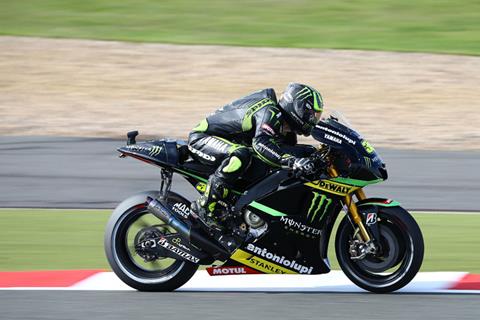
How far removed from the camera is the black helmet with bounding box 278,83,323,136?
7297 mm

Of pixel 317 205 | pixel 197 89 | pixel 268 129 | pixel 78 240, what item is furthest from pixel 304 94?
pixel 197 89

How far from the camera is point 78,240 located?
31.0ft

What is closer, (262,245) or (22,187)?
(262,245)

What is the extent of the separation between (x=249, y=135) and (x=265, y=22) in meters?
16.7

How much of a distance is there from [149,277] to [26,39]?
15.9m

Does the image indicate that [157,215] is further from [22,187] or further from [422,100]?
[422,100]

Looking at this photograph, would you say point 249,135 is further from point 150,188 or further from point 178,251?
point 150,188

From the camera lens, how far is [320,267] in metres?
7.37

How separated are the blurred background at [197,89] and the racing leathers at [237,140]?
1496 mm

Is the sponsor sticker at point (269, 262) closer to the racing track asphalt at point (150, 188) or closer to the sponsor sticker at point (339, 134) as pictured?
the racing track asphalt at point (150, 188)

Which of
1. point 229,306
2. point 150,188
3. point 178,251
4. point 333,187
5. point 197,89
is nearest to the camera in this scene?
point 229,306

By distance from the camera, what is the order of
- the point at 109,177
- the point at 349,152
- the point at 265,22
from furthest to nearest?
the point at 265,22 → the point at 109,177 → the point at 349,152

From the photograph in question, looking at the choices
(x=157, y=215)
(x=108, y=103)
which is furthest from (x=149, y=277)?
(x=108, y=103)

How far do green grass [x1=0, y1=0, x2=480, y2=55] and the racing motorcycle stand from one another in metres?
14.5
